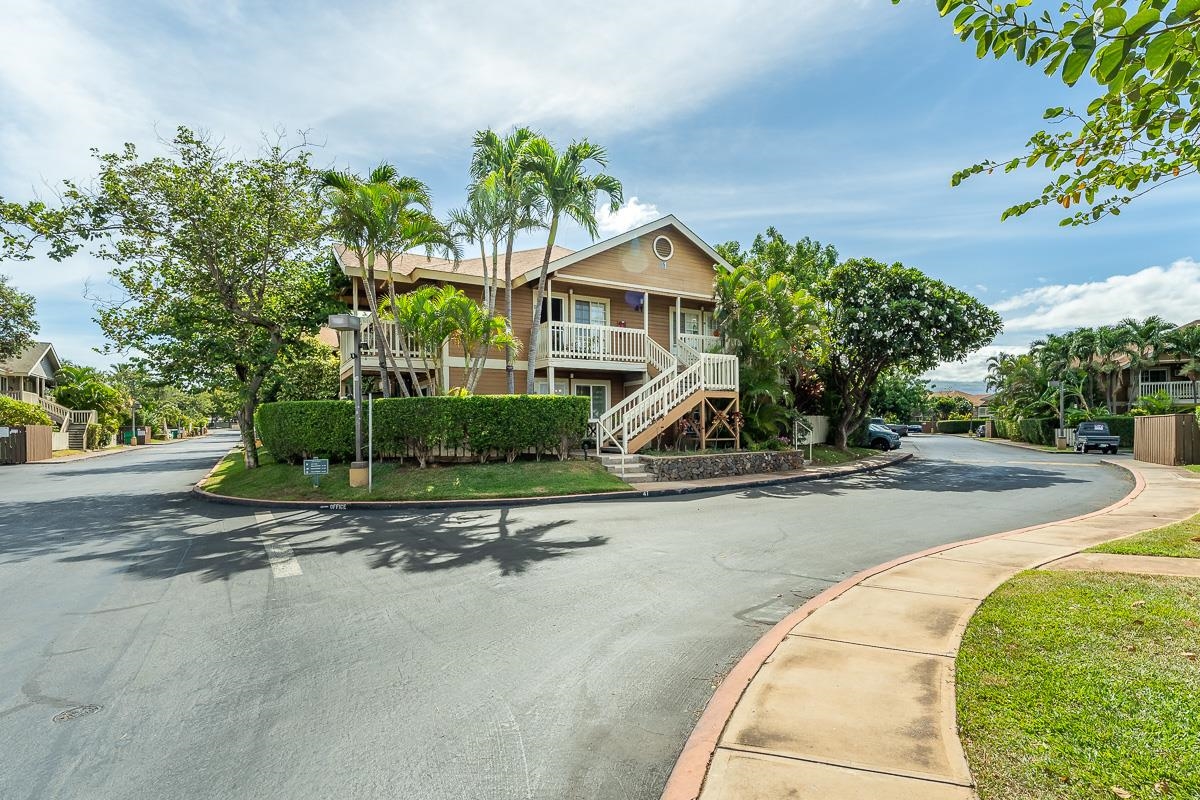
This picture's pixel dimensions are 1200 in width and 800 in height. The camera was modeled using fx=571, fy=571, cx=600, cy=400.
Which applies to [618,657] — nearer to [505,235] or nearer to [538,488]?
[538,488]

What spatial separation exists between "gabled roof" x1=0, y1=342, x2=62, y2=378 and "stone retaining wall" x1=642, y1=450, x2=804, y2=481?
152 feet

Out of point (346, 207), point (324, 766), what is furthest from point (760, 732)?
point (346, 207)

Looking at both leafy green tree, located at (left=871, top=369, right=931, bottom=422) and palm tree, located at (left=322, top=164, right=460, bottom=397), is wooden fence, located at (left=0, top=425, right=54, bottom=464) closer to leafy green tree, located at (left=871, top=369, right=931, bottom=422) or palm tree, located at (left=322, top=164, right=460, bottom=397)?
palm tree, located at (left=322, top=164, right=460, bottom=397)

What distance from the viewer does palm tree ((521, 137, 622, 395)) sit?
1590 cm

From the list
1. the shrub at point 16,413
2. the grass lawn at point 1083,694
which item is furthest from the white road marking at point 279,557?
the shrub at point 16,413

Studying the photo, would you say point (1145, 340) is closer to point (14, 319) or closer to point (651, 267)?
point (651, 267)

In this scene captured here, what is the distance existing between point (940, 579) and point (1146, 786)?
348cm

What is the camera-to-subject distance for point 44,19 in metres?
9.68

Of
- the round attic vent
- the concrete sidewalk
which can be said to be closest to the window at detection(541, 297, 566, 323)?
the round attic vent

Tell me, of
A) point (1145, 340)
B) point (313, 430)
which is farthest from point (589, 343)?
point (1145, 340)

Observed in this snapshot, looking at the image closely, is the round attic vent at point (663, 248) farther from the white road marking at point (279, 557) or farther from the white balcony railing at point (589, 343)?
the white road marking at point (279, 557)

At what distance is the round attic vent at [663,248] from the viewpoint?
2120 cm

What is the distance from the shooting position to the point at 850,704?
332cm

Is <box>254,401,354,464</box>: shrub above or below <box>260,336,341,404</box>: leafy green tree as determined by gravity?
below
